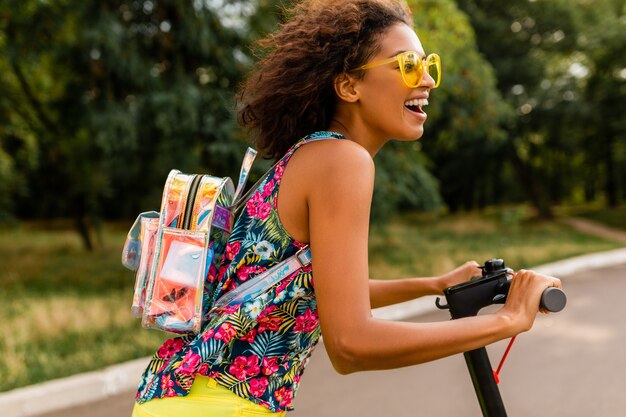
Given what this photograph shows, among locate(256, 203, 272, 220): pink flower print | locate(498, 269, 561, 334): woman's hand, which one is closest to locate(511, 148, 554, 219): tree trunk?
locate(498, 269, 561, 334): woman's hand

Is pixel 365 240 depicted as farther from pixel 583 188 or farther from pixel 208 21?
pixel 583 188

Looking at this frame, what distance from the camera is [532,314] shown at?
121 cm

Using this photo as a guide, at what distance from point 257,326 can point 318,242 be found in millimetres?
248

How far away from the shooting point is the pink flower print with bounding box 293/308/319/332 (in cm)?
131

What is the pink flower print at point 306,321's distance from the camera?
1.31 m

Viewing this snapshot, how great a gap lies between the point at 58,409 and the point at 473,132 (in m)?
9.81

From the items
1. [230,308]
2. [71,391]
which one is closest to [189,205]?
[230,308]

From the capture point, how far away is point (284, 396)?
1343 mm

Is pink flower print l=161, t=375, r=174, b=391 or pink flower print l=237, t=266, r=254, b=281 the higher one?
pink flower print l=237, t=266, r=254, b=281

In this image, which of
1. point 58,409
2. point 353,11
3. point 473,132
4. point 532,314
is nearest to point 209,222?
point 353,11

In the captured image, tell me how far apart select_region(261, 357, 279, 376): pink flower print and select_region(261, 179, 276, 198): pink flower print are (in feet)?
1.07

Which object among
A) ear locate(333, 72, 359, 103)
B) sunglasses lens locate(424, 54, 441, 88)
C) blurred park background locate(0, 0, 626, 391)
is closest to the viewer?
ear locate(333, 72, 359, 103)

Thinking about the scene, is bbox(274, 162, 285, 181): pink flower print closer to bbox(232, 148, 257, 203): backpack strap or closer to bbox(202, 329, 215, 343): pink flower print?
bbox(232, 148, 257, 203): backpack strap

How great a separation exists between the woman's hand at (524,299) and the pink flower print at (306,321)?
361 millimetres
